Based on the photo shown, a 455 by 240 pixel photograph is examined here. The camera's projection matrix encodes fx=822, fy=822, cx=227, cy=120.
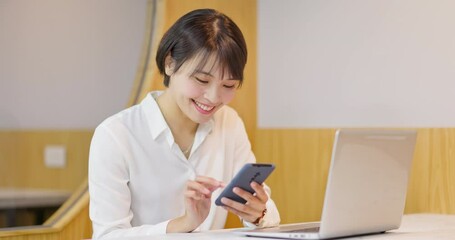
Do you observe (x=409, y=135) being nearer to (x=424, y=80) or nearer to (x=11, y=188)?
(x=424, y=80)

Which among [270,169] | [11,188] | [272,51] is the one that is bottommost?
[11,188]

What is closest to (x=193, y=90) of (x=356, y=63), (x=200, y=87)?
(x=200, y=87)

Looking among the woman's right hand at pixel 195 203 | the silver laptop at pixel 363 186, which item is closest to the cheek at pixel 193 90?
the woman's right hand at pixel 195 203

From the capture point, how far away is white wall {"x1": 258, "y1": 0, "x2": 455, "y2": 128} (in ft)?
8.71

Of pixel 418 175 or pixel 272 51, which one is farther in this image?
pixel 272 51

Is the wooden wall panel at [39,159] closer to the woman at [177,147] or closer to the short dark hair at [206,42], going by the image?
the woman at [177,147]

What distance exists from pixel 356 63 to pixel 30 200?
122 centimetres

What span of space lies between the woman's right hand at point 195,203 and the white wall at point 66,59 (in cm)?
93

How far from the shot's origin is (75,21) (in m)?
2.86

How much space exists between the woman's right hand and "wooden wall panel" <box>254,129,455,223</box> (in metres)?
0.97

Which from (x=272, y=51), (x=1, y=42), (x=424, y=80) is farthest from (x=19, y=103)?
(x=424, y=80)

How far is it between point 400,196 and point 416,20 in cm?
96

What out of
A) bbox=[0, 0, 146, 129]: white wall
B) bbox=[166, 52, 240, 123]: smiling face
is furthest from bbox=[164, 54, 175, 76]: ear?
bbox=[0, 0, 146, 129]: white wall

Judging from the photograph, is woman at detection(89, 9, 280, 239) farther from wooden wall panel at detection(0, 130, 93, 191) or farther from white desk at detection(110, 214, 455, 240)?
wooden wall panel at detection(0, 130, 93, 191)
